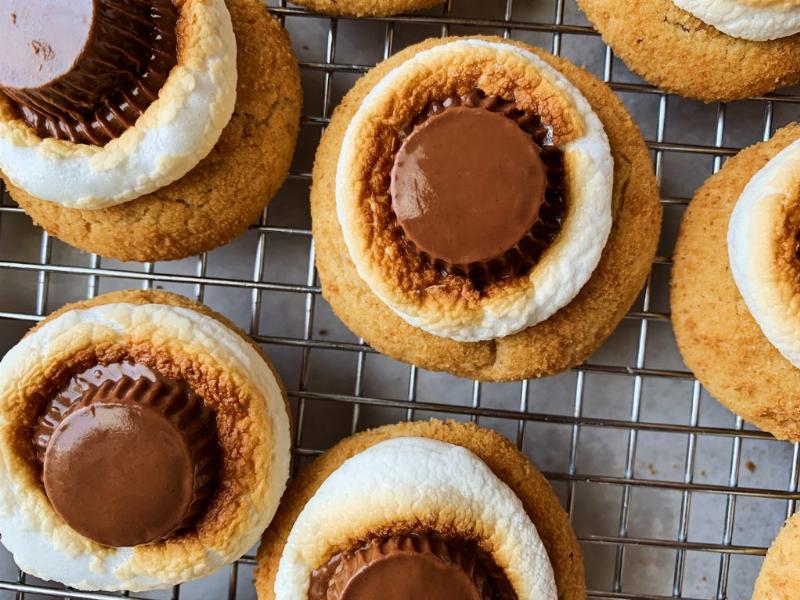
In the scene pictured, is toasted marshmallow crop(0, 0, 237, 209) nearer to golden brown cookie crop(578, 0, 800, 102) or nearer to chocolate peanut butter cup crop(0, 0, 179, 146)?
chocolate peanut butter cup crop(0, 0, 179, 146)

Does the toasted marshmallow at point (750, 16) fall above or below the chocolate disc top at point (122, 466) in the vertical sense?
above

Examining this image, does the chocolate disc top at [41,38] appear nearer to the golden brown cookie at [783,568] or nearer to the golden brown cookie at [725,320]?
the golden brown cookie at [725,320]

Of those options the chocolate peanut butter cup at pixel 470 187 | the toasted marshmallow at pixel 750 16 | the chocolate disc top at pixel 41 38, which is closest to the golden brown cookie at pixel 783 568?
the chocolate peanut butter cup at pixel 470 187

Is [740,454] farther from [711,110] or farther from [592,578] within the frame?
[711,110]

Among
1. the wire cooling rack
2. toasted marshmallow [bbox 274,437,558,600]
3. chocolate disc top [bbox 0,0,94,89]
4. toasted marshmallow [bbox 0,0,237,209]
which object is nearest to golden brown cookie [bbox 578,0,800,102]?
the wire cooling rack

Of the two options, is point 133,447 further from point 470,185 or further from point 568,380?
point 568,380

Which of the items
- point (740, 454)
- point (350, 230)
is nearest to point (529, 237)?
point (350, 230)
